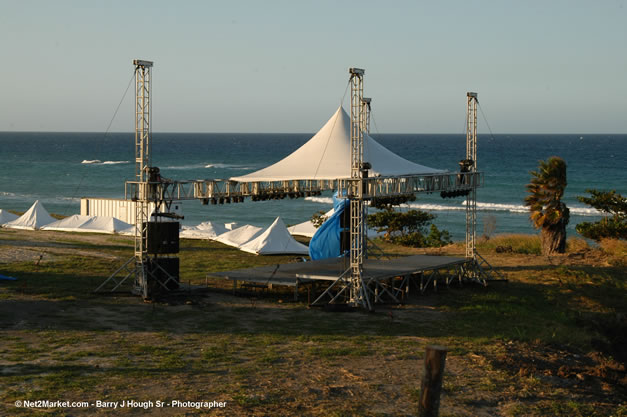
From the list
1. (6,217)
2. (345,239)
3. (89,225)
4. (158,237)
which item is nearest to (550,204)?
(345,239)

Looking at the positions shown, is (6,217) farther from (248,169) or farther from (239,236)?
(248,169)

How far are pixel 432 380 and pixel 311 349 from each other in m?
6.35

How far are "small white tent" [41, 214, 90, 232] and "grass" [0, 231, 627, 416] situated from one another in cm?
1485

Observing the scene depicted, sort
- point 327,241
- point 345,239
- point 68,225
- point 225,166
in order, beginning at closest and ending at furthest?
1. point 345,239
2. point 327,241
3. point 68,225
4. point 225,166

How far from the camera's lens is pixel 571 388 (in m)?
13.2

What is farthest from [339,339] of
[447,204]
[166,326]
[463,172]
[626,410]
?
[447,204]

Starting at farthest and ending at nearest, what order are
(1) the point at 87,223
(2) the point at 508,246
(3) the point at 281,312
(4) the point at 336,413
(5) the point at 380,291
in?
(1) the point at 87,223 < (2) the point at 508,246 < (5) the point at 380,291 < (3) the point at 281,312 < (4) the point at 336,413

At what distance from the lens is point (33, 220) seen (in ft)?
129

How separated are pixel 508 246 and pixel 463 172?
9.25m

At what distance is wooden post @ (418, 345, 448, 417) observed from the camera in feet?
28.6

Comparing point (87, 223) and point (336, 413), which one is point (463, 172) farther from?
point (87, 223)

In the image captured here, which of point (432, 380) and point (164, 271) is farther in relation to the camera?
point (164, 271)

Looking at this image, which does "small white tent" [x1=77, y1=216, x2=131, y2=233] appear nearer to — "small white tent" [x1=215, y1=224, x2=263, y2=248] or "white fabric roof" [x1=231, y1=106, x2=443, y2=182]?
"small white tent" [x1=215, y1=224, x2=263, y2=248]

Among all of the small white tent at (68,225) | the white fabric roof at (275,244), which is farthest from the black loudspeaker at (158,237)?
the small white tent at (68,225)
